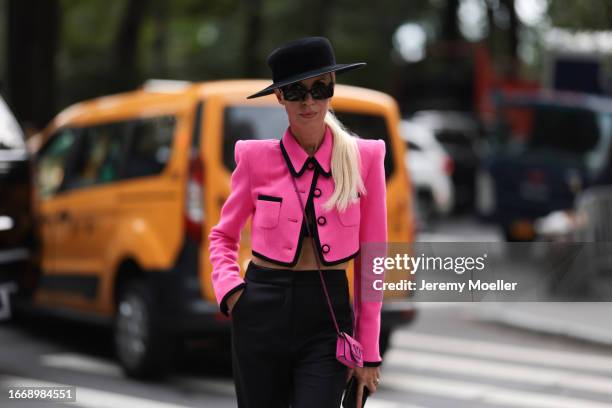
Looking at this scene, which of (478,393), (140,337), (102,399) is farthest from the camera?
(140,337)

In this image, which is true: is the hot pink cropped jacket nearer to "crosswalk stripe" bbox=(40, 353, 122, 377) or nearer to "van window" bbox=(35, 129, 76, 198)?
"crosswalk stripe" bbox=(40, 353, 122, 377)

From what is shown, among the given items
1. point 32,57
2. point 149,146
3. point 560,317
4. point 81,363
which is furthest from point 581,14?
point 81,363

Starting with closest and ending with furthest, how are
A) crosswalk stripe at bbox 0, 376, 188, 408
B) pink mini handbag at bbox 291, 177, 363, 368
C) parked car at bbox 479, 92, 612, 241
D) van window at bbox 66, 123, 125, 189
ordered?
pink mini handbag at bbox 291, 177, 363, 368
crosswalk stripe at bbox 0, 376, 188, 408
van window at bbox 66, 123, 125, 189
parked car at bbox 479, 92, 612, 241

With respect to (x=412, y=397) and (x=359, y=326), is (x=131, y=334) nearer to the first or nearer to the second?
(x=412, y=397)

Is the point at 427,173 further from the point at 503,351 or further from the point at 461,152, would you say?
the point at 503,351

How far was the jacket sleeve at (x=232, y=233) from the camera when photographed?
12.7 ft

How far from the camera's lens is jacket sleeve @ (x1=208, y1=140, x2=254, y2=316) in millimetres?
3879

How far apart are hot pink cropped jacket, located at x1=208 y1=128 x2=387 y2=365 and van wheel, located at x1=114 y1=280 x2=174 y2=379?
14.6 feet

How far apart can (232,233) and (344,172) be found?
0.42m

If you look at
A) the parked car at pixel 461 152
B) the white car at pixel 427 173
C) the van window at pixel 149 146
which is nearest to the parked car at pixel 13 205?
the van window at pixel 149 146

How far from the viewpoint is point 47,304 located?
1009 centimetres

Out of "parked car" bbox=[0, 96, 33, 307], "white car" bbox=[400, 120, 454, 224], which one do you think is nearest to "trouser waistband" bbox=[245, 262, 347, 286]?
"parked car" bbox=[0, 96, 33, 307]

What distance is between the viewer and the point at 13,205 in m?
8.66

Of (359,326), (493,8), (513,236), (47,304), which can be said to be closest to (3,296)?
(47,304)
